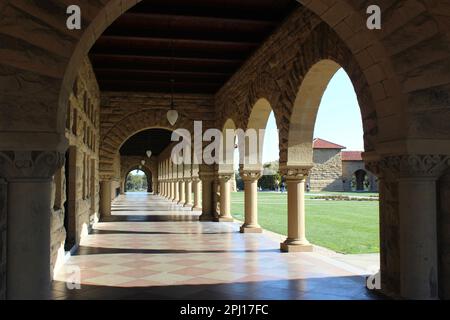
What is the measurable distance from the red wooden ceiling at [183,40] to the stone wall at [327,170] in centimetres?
3286

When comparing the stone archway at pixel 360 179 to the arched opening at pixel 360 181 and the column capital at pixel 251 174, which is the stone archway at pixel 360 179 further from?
the column capital at pixel 251 174

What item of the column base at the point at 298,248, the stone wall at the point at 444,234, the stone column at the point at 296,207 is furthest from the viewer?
the stone column at the point at 296,207

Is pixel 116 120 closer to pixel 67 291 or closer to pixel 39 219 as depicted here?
pixel 67 291

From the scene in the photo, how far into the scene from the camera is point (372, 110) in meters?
5.49

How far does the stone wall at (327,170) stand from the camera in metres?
45.0

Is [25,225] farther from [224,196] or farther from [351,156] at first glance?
[351,156]

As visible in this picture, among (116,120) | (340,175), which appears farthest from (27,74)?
(340,175)

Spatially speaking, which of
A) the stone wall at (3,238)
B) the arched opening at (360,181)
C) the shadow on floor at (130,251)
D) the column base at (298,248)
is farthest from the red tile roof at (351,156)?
the stone wall at (3,238)

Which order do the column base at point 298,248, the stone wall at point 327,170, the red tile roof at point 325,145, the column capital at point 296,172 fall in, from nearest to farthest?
the column base at point 298,248
the column capital at point 296,172
the stone wall at point 327,170
the red tile roof at point 325,145

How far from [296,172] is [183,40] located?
367cm

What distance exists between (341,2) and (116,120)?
1199 centimetres

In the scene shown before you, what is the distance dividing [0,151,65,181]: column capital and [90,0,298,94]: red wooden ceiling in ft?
16.6

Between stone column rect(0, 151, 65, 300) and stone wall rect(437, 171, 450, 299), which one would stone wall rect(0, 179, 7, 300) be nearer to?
stone column rect(0, 151, 65, 300)

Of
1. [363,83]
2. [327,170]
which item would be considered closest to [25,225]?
[363,83]
